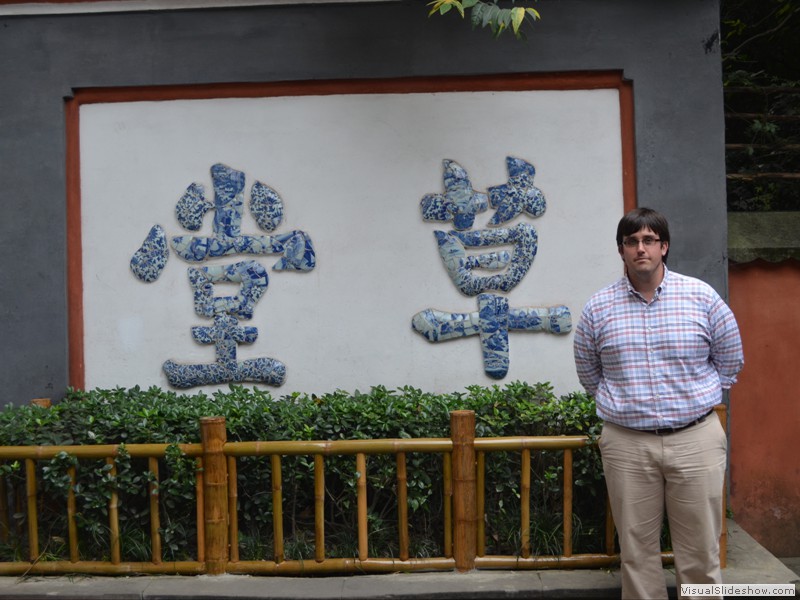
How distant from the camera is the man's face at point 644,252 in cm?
423

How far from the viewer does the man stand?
13.7 feet

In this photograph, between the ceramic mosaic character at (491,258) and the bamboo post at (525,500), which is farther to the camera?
the ceramic mosaic character at (491,258)

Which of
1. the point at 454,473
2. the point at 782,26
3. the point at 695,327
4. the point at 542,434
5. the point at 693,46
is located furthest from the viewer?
the point at 782,26

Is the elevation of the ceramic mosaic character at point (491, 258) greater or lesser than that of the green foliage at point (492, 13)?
lesser

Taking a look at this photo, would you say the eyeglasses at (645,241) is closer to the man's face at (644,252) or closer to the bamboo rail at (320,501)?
the man's face at (644,252)

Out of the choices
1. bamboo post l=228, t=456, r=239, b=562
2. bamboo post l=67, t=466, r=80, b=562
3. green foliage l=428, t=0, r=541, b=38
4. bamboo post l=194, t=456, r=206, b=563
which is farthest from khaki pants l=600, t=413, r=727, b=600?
bamboo post l=67, t=466, r=80, b=562

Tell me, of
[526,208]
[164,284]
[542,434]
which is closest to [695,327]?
[542,434]

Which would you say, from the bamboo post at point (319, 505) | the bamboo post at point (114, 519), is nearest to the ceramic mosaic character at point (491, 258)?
the bamboo post at point (319, 505)

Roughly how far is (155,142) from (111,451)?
2.29 meters

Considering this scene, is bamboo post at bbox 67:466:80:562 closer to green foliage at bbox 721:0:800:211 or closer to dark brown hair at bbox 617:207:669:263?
dark brown hair at bbox 617:207:669:263

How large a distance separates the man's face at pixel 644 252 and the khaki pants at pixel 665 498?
0.75m

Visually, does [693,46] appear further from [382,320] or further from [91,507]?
[91,507]

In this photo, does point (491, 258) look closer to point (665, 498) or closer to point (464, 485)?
point (464, 485)

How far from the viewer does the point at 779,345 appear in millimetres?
6113
